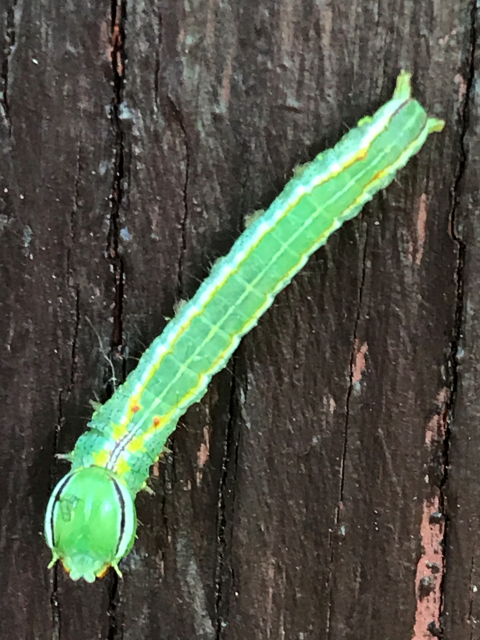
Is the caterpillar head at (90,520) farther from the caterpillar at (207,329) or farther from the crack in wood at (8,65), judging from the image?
the crack in wood at (8,65)

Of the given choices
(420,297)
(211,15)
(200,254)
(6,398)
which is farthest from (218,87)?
(6,398)

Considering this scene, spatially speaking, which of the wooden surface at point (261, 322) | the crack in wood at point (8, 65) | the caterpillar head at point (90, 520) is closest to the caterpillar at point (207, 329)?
the caterpillar head at point (90, 520)

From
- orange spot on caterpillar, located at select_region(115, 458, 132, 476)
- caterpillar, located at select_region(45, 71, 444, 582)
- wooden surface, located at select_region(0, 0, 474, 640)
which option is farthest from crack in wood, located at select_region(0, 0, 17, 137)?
orange spot on caterpillar, located at select_region(115, 458, 132, 476)

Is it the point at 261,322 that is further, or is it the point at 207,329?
the point at 261,322

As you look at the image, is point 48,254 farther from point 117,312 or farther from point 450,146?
point 450,146

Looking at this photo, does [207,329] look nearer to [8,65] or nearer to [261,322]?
[261,322]

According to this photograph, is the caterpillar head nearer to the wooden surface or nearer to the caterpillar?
the caterpillar

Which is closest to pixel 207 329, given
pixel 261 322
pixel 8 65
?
pixel 261 322
